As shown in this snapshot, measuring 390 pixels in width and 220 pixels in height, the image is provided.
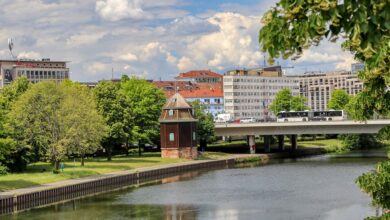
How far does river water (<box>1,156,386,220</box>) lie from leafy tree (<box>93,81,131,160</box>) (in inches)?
632

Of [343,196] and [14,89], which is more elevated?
[14,89]

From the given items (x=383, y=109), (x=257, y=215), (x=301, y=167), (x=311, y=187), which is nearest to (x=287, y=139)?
(x=301, y=167)

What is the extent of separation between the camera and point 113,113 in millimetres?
103812

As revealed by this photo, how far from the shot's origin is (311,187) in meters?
73.2

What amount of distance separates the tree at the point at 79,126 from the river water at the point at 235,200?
10.6 m

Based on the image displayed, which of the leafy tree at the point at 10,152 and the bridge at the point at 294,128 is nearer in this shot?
the leafy tree at the point at 10,152

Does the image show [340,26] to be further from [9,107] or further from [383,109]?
[9,107]

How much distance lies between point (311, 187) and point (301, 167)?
27.3m

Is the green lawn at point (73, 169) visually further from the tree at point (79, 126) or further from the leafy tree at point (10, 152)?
the tree at point (79, 126)

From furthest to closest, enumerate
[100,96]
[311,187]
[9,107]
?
[100,96], [9,107], [311,187]

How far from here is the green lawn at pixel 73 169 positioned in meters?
73.1

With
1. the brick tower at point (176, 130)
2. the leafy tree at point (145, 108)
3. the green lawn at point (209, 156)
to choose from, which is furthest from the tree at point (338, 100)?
the brick tower at point (176, 130)

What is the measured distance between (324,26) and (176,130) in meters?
102

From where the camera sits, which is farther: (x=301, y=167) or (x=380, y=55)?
(x=301, y=167)
